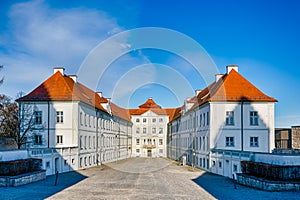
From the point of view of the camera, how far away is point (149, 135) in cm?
7406

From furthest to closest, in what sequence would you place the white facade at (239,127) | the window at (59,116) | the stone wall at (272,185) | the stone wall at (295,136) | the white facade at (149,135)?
the white facade at (149,135) < the window at (59,116) < the white facade at (239,127) < the stone wall at (295,136) < the stone wall at (272,185)

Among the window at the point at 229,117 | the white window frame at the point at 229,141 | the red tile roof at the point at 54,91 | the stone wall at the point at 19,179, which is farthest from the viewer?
the red tile roof at the point at 54,91

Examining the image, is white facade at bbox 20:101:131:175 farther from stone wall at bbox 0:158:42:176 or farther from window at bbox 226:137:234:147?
window at bbox 226:137:234:147

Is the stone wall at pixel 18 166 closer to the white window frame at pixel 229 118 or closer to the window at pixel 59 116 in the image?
the window at pixel 59 116

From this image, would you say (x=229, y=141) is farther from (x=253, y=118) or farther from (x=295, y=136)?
(x=295, y=136)

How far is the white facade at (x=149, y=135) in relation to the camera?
73500 millimetres

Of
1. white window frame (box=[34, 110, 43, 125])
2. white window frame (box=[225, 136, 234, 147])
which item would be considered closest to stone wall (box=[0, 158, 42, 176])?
white window frame (box=[34, 110, 43, 125])

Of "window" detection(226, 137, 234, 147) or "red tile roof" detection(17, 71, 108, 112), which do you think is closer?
"window" detection(226, 137, 234, 147)

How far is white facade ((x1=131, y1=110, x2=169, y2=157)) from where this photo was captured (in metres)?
73.5

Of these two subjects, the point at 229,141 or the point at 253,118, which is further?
the point at 253,118

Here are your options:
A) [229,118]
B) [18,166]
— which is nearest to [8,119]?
[18,166]

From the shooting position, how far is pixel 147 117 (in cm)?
7594

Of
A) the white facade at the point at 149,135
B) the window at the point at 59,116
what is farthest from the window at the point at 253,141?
the white facade at the point at 149,135

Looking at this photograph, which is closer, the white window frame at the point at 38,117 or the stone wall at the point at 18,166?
the stone wall at the point at 18,166
